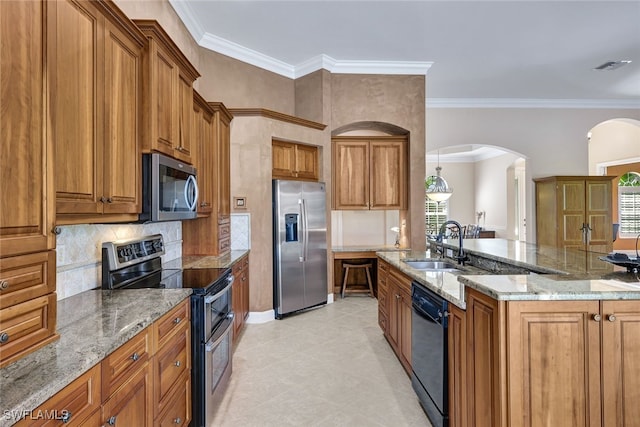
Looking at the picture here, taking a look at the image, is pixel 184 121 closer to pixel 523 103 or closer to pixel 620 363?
pixel 620 363

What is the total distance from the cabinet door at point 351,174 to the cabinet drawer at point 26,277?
4284mm

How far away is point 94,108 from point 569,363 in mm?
2384

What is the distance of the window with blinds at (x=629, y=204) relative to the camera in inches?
325

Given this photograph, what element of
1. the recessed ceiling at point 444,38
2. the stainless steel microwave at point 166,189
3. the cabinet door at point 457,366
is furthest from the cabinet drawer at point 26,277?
the recessed ceiling at point 444,38

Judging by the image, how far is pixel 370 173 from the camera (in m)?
5.30

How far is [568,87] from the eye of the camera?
5699 mm

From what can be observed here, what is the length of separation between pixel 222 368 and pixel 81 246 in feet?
4.05

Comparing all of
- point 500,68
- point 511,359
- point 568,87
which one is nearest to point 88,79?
point 511,359

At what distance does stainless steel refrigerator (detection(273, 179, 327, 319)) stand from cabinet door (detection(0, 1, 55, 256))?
310cm

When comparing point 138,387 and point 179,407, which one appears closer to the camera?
point 138,387

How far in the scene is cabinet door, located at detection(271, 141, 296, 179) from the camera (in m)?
4.39

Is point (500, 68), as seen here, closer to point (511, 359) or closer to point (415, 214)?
point (415, 214)

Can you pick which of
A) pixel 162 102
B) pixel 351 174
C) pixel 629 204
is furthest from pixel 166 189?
pixel 629 204

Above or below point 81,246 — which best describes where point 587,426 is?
below
